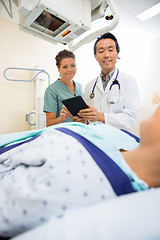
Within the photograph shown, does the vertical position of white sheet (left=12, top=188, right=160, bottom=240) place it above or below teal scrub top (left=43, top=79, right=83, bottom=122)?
below

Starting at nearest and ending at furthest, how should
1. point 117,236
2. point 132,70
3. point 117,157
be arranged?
point 117,236 → point 117,157 → point 132,70

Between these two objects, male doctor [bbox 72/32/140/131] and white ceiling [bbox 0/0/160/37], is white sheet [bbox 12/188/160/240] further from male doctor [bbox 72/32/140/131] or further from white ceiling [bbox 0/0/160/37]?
white ceiling [bbox 0/0/160/37]

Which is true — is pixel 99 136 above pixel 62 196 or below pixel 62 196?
above

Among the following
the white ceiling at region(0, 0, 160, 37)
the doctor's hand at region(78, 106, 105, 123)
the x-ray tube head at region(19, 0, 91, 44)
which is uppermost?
the white ceiling at region(0, 0, 160, 37)

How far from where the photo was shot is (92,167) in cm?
43

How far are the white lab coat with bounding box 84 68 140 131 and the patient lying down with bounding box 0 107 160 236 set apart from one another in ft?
2.03

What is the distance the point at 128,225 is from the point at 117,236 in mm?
30

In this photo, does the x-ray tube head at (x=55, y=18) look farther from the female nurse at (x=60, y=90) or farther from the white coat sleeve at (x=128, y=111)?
the white coat sleeve at (x=128, y=111)

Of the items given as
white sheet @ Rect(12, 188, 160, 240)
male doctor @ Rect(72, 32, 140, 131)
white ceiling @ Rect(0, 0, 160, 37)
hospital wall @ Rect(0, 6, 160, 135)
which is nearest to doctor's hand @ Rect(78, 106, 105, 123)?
male doctor @ Rect(72, 32, 140, 131)

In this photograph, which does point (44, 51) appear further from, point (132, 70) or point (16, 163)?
point (16, 163)

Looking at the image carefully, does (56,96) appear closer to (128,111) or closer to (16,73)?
(128,111)

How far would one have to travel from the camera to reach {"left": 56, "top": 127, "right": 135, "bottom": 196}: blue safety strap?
0.42m

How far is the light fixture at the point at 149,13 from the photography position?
7.37 feet

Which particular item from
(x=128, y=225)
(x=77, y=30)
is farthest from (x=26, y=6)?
(x=128, y=225)
